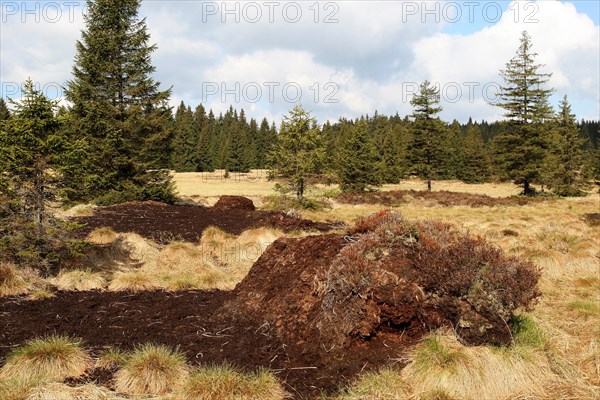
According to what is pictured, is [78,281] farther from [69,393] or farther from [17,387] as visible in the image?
[69,393]

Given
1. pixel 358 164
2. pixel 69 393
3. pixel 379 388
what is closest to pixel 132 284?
pixel 69 393

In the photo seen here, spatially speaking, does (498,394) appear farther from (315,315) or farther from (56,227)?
(56,227)

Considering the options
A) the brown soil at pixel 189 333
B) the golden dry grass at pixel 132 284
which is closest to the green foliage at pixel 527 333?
the brown soil at pixel 189 333

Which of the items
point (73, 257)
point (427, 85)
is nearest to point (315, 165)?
point (73, 257)

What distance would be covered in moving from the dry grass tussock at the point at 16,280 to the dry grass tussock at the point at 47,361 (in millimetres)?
2938

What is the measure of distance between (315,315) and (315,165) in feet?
60.3

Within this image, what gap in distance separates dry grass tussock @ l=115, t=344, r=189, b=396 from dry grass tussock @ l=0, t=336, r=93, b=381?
0.53 meters

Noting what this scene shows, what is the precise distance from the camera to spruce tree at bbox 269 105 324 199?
23.2 metres

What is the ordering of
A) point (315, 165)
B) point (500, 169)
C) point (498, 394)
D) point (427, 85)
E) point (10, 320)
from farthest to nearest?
point (427, 85) → point (500, 169) → point (315, 165) → point (10, 320) → point (498, 394)

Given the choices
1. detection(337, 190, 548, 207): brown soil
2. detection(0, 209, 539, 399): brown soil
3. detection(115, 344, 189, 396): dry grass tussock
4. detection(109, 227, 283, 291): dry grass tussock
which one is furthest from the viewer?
detection(337, 190, 548, 207): brown soil

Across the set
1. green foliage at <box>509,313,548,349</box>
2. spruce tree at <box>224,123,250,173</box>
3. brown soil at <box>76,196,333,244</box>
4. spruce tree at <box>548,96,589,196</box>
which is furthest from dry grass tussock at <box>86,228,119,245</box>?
spruce tree at <box>224,123,250,173</box>

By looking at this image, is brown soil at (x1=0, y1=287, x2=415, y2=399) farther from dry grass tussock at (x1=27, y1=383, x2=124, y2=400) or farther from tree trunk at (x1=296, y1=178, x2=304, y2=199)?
tree trunk at (x1=296, y1=178, x2=304, y2=199)

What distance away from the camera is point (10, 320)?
621cm

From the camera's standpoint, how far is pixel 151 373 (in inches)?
179
